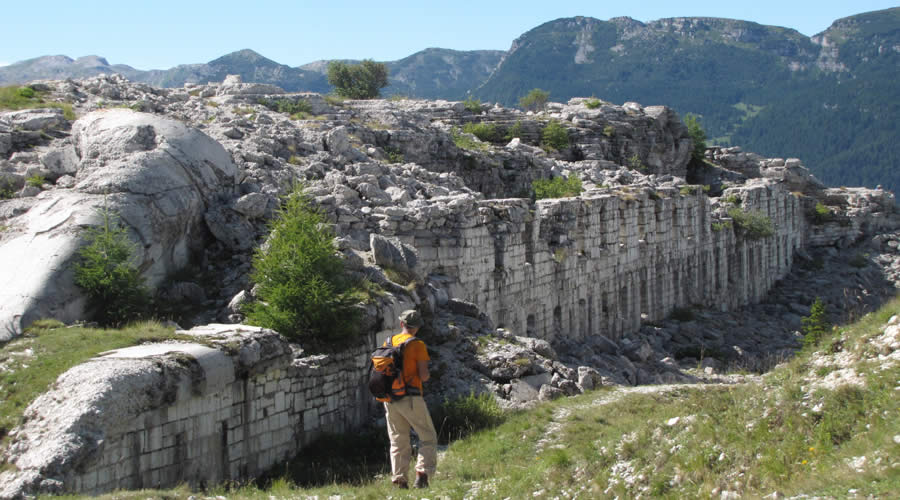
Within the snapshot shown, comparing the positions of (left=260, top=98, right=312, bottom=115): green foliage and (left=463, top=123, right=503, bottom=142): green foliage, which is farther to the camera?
(left=463, top=123, right=503, bottom=142): green foliage

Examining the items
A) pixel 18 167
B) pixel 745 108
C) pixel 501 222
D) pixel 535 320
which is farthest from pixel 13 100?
pixel 745 108

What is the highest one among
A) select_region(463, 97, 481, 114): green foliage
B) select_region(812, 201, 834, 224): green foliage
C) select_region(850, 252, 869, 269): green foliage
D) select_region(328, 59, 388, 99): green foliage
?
select_region(328, 59, 388, 99): green foliage

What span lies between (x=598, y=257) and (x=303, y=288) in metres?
16.7

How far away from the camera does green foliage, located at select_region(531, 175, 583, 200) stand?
3247cm

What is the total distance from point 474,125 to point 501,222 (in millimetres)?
17965

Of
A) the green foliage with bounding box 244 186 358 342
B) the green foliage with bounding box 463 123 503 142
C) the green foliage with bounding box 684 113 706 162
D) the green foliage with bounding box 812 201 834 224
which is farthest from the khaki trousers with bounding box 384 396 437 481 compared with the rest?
the green foliage with bounding box 812 201 834 224

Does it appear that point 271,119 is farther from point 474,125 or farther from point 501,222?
point 474,125

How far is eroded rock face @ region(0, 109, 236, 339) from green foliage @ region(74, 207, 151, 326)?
0.20 metres

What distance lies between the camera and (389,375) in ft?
38.1

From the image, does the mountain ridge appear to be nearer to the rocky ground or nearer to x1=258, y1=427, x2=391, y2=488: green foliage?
the rocky ground

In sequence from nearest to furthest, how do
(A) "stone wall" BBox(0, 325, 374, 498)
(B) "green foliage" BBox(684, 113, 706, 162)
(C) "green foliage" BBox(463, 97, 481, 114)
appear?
1. (A) "stone wall" BBox(0, 325, 374, 498)
2. (C) "green foliage" BBox(463, 97, 481, 114)
3. (B) "green foliage" BBox(684, 113, 706, 162)

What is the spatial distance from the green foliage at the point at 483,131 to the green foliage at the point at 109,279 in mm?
26598

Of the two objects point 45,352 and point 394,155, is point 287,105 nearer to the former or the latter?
point 394,155

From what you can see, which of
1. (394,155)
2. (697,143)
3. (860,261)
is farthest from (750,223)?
(394,155)
